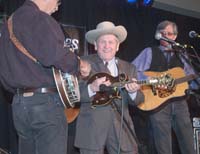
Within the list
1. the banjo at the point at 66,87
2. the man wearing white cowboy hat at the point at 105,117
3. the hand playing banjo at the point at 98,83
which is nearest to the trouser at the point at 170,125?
the man wearing white cowboy hat at the point at 105,117

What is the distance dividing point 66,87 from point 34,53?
0.34 m

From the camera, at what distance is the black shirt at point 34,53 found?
229cm

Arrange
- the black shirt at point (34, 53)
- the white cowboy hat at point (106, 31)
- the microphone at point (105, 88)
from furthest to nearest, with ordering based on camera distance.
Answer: the white cowboy hat at point (106, 31) < the microphone at point (105, 88) < the black shirt at point (34, 53)

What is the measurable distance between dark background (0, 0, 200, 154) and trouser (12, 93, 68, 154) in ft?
7.22

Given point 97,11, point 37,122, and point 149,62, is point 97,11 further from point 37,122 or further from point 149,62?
point 37,122

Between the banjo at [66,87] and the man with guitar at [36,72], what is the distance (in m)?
0.03

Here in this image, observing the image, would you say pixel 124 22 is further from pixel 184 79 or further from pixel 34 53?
pixel 34 53

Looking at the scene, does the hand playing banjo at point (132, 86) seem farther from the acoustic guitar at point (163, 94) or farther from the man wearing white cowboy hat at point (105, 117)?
the acoustic guitar at point (163, 94)

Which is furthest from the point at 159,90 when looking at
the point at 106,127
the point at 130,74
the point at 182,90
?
the point at 106,127

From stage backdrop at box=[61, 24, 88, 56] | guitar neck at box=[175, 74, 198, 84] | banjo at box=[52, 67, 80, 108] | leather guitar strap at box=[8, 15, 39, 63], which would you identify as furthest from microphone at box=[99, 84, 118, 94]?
stage backdrop at box=[61, 24, 88, 56]

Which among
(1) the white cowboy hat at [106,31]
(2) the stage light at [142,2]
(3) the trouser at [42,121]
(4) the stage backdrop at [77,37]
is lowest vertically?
(3) the trouser at [42,121]

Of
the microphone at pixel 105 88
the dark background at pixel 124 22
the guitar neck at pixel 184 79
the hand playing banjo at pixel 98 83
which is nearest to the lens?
the microphone at pixel 105 88

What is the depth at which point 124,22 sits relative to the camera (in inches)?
248

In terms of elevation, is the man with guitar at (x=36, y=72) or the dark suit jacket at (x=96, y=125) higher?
the man with guitar at (x=36, y=72)
